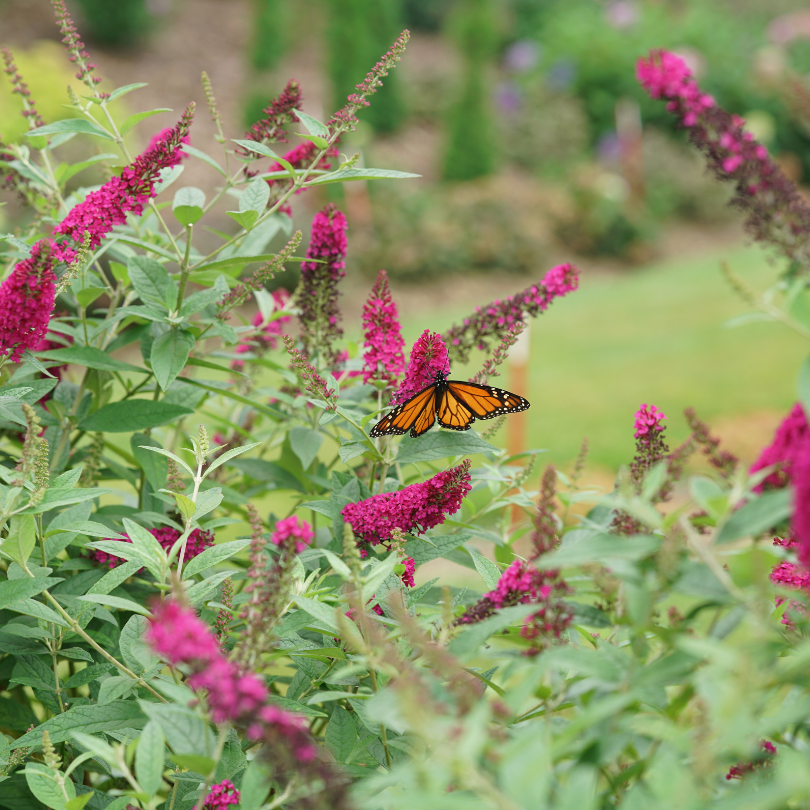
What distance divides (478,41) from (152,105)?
511cm

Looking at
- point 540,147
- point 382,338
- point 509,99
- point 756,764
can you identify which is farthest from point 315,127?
point 509,99

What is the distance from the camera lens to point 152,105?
12.7m

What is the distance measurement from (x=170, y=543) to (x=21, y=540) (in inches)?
15.0

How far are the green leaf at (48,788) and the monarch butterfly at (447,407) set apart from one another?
670 millimetres

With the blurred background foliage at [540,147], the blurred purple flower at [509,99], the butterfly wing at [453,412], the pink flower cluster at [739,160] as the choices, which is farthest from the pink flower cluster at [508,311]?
the blurred purple flower at [509,99]

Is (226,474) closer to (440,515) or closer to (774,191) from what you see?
(440,515)

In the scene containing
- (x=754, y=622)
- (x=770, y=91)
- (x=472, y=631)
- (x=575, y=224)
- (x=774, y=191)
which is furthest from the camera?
(x=770, y=91)

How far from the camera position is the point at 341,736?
3.95 ft

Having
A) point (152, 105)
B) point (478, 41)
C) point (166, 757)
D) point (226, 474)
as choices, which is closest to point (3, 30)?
point (152, 105)

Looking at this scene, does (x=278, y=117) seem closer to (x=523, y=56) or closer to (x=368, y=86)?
(x=368, y=86)

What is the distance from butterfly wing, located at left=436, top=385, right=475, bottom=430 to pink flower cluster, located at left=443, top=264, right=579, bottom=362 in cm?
11

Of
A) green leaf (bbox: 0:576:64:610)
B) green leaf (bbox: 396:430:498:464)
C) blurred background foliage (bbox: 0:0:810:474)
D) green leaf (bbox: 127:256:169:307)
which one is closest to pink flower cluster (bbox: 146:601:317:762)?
green leaf (bbox: 0:576:64:610)

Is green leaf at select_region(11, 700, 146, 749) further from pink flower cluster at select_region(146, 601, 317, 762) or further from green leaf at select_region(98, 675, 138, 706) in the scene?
pink flower cluster at select_region(146, 601, 317, 762)

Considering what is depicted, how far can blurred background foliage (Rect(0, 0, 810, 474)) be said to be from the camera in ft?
25.9
